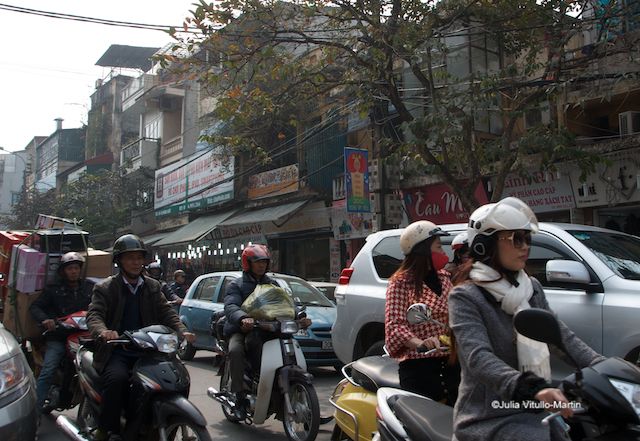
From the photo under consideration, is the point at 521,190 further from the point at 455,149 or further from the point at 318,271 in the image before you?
the point at 318,271

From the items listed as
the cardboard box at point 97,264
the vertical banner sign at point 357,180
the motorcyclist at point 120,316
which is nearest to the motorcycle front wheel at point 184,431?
the motorcyclist at point 120,316

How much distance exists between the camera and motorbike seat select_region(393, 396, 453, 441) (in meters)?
2.23

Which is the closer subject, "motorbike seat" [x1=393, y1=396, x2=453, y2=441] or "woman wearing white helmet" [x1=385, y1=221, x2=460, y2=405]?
"motorbike seat" [x1=393, y1=396, x2=453, y2=441]

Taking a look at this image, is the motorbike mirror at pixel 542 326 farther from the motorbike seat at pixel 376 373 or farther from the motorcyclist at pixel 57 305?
the motorcyclist at pixel 57 305

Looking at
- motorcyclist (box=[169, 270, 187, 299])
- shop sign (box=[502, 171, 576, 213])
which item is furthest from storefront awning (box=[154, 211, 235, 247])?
Answer: shop sign (box=[502, 171, 576, 213])

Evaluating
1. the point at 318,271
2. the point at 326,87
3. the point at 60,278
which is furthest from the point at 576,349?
the point at 318,271

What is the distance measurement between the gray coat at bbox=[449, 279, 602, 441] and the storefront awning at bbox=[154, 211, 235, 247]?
17.5 m

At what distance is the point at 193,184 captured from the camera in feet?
74.9

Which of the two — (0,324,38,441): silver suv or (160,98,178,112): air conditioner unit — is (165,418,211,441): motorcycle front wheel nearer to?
(0,324,38,441): silver suv

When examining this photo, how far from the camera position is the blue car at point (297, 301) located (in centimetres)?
820

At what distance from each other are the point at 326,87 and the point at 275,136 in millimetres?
8396

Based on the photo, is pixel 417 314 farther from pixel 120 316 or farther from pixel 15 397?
pixel 15 397

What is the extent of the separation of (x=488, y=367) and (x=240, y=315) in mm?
3539

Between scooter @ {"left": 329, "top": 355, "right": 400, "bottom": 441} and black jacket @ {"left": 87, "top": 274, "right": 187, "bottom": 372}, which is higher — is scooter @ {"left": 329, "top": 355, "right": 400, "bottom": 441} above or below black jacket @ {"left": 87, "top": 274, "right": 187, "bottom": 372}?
below
